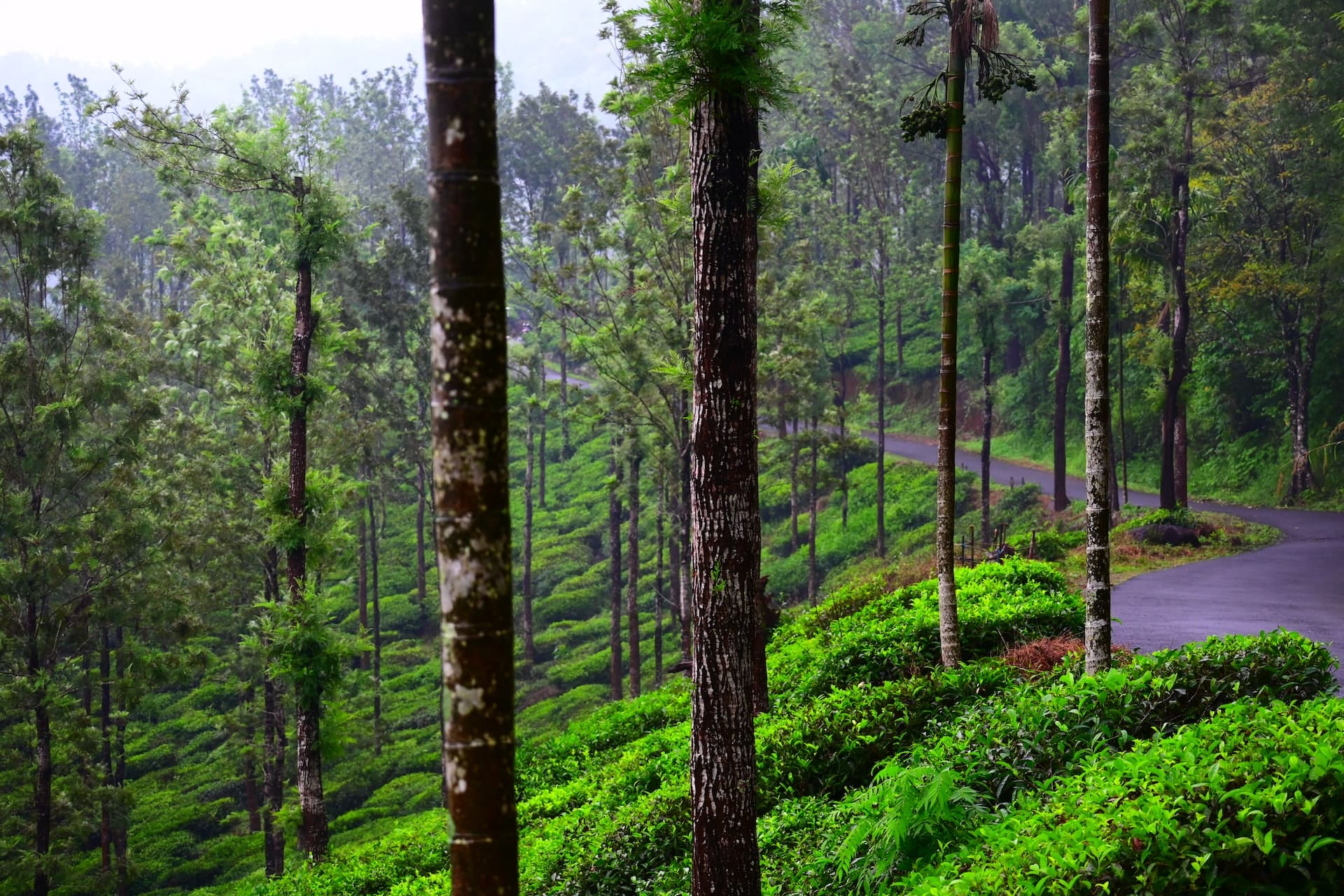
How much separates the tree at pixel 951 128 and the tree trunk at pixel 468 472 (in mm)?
8131

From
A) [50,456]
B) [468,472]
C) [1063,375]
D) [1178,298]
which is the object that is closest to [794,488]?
[1063,375]

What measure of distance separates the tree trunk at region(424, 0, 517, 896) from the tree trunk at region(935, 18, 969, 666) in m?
8.25

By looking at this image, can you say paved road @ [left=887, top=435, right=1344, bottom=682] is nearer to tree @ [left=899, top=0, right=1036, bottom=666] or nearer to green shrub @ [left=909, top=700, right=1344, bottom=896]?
tree @ [left=899, top=0, right=1036, bottom=666]

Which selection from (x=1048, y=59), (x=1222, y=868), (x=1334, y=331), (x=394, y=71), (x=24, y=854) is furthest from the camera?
(x=394, y=71)

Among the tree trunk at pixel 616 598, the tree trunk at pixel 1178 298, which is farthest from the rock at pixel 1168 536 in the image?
the tree trunk at pixel 616 598

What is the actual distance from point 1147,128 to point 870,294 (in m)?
15.4

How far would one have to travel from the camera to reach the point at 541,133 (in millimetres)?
64125

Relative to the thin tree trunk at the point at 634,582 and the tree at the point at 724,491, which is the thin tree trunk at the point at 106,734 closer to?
the thin tree trunk at the point at 634,582

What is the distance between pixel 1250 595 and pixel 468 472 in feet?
59.3

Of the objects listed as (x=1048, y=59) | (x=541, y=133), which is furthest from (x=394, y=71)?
(x=1048, y=59)

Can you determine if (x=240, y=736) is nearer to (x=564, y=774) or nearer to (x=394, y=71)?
(x=564, y=774)

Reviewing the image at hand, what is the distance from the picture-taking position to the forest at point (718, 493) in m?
5.28

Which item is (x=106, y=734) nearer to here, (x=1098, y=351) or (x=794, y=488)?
(x=794, y=488)

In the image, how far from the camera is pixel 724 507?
21.4 feet
